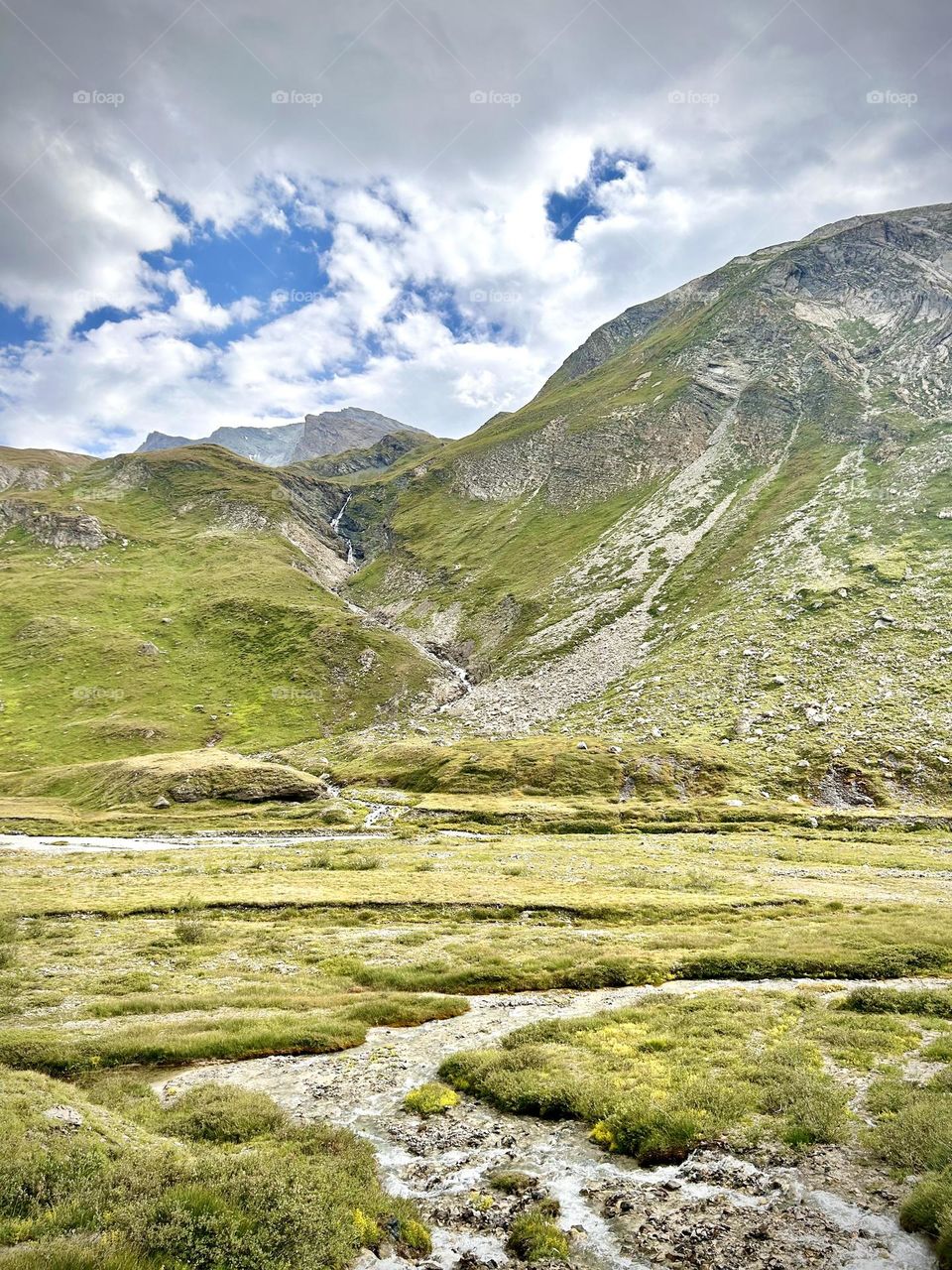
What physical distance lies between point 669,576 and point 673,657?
36359 millimetres

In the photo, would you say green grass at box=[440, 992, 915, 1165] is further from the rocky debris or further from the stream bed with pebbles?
the rocky debris

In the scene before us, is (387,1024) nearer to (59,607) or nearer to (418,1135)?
(418,1135)

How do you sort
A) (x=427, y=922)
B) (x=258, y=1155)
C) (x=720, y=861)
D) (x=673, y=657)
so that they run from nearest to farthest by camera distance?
(x=258, y=1155), (x=427, y=922), (x=720, y=861), (x=673, y=657)

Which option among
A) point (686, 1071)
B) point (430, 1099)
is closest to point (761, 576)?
point (686, 1071)

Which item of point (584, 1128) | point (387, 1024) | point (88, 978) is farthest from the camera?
point (88, 978)

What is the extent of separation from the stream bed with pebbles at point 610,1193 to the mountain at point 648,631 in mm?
65935

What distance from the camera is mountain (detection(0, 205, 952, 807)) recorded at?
8250 centimetres

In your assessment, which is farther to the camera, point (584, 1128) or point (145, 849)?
point (145, 849)

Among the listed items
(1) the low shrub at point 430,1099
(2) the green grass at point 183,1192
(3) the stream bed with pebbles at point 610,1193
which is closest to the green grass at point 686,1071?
(3) the stream bed with pebbles at point 610,1193

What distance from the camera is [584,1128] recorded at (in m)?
15.2

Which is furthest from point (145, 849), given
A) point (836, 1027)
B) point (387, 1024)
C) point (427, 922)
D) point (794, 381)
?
point (794, 381)

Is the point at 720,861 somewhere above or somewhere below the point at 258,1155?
below

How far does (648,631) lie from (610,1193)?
116 m

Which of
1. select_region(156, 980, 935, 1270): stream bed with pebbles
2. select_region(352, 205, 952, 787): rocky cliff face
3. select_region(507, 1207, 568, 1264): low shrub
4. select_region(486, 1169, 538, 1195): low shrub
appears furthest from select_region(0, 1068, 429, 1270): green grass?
select_region(352, 205, 952, 787): rocky cliff face
